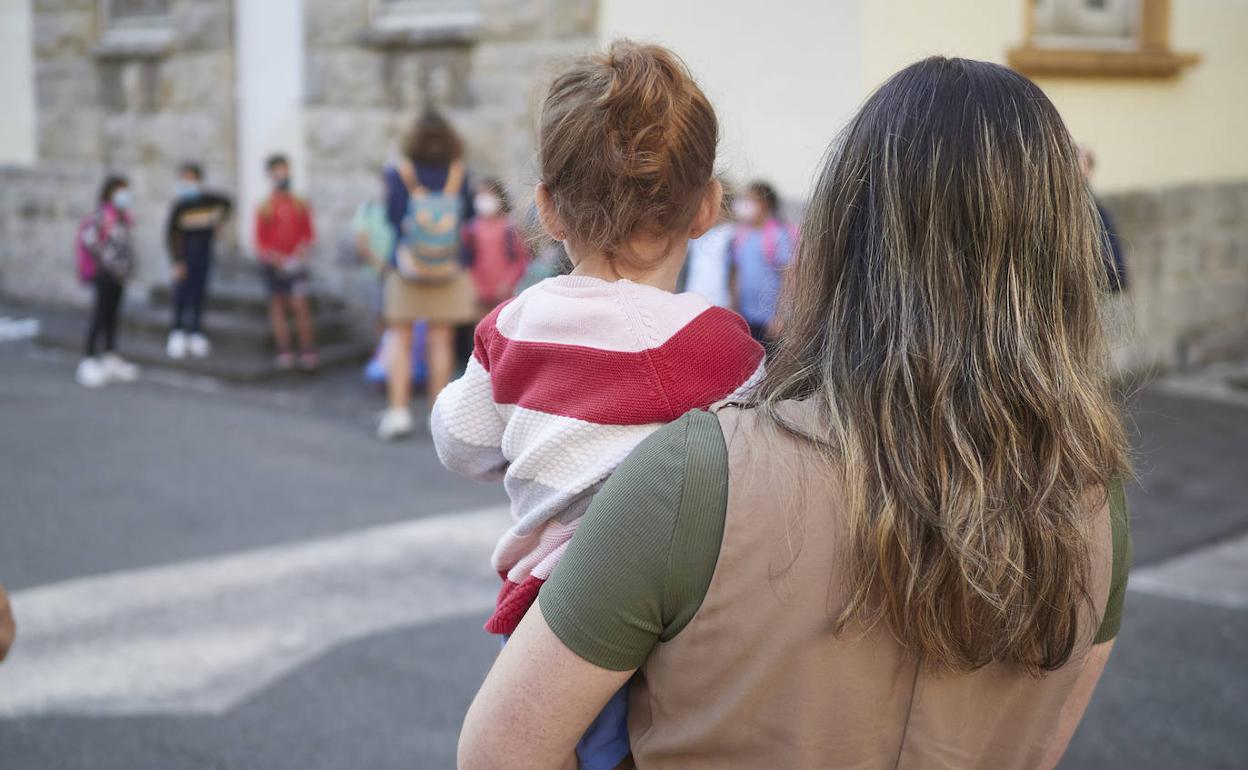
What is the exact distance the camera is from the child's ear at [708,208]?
169 cm

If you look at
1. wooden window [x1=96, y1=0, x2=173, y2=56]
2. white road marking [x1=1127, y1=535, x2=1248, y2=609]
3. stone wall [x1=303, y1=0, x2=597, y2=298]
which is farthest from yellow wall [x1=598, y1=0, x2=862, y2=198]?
wooden window [x1=96, y1=0, x2=173, y2=56]

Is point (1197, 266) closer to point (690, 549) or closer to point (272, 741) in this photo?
point (272, 741)

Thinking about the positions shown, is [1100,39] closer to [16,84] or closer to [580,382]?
[580,382]

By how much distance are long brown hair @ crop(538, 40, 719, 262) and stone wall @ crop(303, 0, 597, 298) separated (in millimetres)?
8678

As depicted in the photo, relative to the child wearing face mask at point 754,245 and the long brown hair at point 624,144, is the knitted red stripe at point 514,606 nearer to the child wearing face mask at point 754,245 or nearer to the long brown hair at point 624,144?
the long brown hair at point 624,144

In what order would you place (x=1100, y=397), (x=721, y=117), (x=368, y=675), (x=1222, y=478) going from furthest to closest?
(x=1222, y=478) → (x=368, y=675) → (x=721, y=117) → (x=1100, y=397)

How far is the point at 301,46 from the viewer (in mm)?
12289

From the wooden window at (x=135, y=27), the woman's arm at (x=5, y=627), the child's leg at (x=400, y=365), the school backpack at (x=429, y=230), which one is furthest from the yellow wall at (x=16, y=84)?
the woman's arm at (x=5, y=627)

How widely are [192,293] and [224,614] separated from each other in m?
6.83

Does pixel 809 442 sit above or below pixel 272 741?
above

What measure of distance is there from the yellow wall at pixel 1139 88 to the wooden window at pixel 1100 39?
4.6 inches

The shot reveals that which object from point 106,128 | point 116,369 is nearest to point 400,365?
point 116,369

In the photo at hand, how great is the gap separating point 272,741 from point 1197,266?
9144 millimetres

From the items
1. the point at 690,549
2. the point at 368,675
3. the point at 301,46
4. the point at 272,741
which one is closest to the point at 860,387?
the point at 690,549
